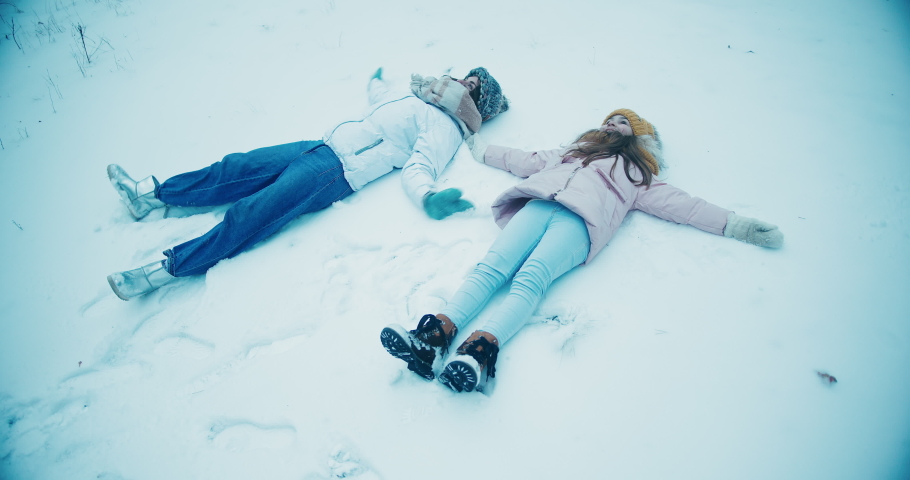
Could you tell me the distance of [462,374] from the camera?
1627 millimetres

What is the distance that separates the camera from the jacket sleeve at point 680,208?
7.60ft

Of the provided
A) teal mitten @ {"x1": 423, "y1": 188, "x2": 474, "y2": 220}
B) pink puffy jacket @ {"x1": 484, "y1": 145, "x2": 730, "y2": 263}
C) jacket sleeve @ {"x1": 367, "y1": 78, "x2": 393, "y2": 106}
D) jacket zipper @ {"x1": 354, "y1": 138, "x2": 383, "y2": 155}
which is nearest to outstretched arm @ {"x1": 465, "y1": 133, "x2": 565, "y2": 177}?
pink puffy jacket @ {"x1": 484, "y1": 145, "x2": 730, "y2": 263}

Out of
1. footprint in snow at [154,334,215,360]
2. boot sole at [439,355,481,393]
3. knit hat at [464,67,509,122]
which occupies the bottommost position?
footprint in snow at [154,334,215,360]

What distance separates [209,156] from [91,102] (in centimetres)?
200

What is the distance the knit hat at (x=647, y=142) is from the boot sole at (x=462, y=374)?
183 centimetres

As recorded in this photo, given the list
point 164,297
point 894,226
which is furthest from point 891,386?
point 164,297

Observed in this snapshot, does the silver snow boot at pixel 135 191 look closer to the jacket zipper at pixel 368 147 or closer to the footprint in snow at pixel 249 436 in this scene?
the jacket zipper at pixel 368 147

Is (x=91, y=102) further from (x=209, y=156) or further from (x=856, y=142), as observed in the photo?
(x=856, y=142)

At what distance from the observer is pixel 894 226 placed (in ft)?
7.54

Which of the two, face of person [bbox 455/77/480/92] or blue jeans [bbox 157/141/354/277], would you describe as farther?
face of person [bbox 455/77/480/92]

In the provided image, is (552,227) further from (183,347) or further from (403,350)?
(183,347)

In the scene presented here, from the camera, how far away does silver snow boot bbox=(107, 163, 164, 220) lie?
2.88 meters

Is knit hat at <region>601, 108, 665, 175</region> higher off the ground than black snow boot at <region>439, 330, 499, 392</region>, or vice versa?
knit hat at <region>601, 108, 665, 175</region>

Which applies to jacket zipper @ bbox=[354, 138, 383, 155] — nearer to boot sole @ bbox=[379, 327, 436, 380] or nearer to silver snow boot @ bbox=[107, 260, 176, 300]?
silver snow boot @ bbox=[107, 260, 176, 300]
